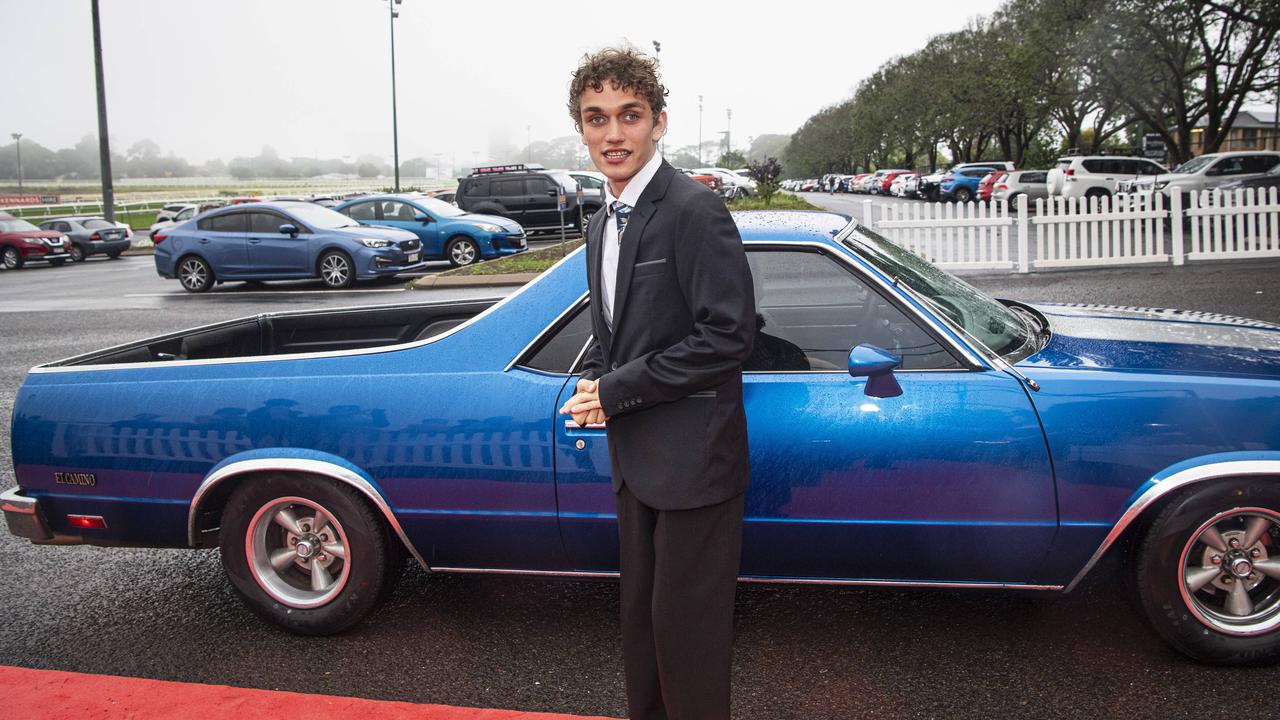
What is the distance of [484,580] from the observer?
13.1ft

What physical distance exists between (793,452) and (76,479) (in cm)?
250

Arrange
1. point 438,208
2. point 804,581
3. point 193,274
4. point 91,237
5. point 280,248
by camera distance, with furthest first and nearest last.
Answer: point 91,237, point 438,208, point 193,274, point 280,248, point 804,581

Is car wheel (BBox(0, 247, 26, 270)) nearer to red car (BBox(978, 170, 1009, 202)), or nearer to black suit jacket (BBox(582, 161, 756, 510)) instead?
black suit jacket (BBox(582, 161, 756, 510))

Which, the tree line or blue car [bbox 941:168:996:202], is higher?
the tree line

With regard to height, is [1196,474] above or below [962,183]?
below

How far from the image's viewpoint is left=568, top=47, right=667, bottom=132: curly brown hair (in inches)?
84.1

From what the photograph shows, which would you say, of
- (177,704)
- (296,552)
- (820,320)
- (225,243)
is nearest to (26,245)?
(225,243)

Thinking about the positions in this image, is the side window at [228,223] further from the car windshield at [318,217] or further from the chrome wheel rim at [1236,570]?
the chrome wheel rim at [1236,570]

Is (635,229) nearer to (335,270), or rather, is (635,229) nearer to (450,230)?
(335,270)

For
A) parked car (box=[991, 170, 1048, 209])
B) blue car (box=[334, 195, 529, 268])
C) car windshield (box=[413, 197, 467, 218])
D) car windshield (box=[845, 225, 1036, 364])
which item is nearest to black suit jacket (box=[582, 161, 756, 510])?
car windshield (box=[845, 225, 1036, 364])

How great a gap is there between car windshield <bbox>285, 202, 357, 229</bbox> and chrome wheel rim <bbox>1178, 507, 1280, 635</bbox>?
15.4 meters

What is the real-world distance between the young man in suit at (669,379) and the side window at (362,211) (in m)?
18.1

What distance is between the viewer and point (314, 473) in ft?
A: 11.0

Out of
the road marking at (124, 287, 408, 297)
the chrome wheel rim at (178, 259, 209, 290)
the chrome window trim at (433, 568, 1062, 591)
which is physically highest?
the chrome wheel rim at (178, 259, 209, 290)
